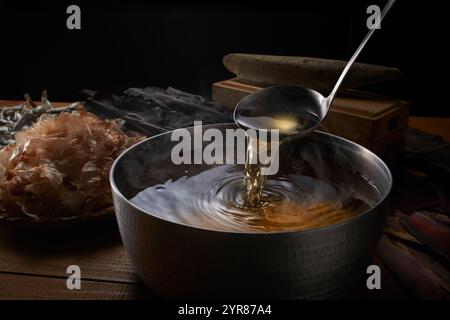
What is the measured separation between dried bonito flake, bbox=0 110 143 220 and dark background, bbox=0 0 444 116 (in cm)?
143

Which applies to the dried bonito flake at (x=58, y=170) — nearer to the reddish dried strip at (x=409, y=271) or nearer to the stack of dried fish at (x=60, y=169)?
the stack of dried fish at (x=60, y=169)

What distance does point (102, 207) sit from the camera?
3.52ft

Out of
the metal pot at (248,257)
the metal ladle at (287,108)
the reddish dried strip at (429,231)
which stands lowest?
the reddish dried strip at (429,231)

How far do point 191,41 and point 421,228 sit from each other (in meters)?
1.99

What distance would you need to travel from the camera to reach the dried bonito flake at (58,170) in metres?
1.05

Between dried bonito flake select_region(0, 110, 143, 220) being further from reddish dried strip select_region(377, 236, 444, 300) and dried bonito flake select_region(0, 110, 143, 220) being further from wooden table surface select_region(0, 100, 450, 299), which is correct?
reddish dried strip select_region(377, 236, 444, 300)

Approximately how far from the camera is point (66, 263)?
3.20 feet

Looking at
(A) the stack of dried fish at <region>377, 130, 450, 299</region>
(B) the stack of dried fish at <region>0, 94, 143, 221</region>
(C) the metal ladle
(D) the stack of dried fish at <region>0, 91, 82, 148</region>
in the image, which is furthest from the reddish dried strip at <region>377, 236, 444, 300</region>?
(D) the stack of dried fish at <region>0, 91, 82, 148</region>

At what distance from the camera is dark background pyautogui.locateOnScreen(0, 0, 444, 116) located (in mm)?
2604

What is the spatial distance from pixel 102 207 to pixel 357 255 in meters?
0.53

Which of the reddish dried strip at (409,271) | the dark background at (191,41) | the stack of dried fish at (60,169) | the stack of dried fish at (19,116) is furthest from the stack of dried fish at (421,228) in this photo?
the dark background at (191,41)

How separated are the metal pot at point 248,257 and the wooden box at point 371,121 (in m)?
0.49
